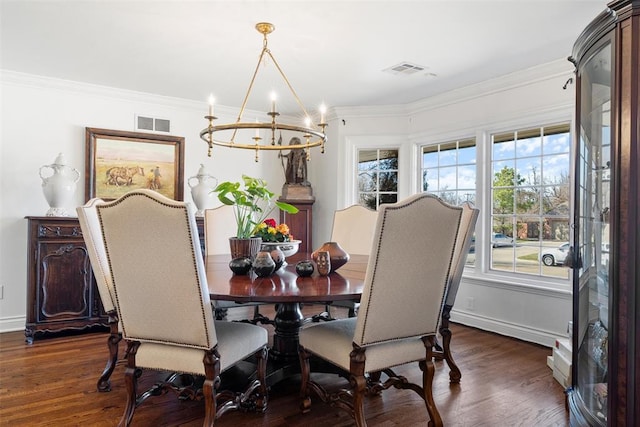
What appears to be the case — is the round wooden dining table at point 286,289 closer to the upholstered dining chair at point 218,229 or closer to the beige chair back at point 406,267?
the beige chair back at point 406,267

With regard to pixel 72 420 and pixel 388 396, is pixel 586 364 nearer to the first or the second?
pixel 388 396

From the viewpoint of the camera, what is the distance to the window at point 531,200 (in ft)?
12.0

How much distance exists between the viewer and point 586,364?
1.98 m

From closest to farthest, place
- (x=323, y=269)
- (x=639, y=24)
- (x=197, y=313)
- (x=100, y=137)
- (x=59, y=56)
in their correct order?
(x=639, y=24)
(x=197, y=313)
(x=323, y=269)
(x=59, y=56)
(x=100, y=137)

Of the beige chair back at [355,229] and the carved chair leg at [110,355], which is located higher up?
the beige chair back at [355,229]

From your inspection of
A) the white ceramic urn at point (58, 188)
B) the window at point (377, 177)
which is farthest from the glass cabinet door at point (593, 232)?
the white ceramic urn at point (58, 188)

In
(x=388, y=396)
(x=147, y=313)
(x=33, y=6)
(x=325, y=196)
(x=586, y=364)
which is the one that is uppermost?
(x=33, y=6)

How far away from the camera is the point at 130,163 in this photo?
4504 mm

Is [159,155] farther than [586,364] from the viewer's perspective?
Yes

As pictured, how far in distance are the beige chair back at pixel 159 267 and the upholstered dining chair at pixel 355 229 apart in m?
1.98

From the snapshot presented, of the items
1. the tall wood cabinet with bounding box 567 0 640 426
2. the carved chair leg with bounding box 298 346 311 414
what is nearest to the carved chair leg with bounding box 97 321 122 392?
the carved chair leg with bounding box 298 346 311 414

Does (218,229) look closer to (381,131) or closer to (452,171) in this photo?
(381,131)

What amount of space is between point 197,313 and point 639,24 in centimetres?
205

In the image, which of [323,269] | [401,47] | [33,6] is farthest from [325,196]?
[33,6]
